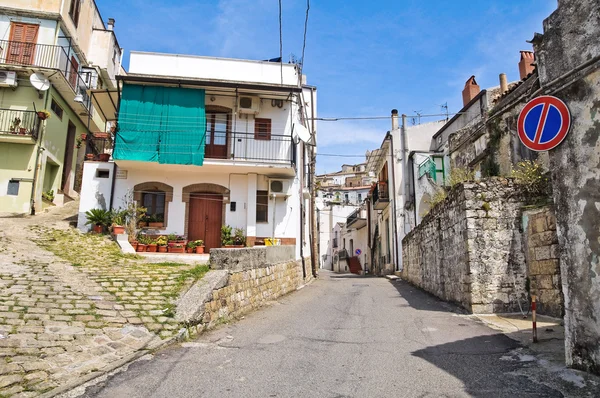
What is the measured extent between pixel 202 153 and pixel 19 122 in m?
9.31

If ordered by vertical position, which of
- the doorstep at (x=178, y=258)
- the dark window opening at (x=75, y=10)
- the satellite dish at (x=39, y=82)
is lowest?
the doorstep at (x=178, y=258)

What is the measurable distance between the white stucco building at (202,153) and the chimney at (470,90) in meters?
10.4

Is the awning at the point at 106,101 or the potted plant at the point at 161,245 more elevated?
the awning at the point at 106,101

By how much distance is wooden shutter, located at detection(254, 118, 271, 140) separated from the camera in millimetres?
17250

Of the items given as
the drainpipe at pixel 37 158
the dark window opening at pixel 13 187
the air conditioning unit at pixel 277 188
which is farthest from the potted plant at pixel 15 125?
the air conditioning unit at pixel 277 188

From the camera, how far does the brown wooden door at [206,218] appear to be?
1666 centimetres

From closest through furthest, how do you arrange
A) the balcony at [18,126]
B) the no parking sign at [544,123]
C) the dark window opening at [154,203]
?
the no parking sign at [544,123]
the dark window opening at [154,203]
the balcony at [18,126]

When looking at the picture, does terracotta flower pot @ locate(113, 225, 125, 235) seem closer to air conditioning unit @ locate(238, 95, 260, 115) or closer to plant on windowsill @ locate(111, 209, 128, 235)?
plant on windowsill @ locate(111, 209, 128, 235)

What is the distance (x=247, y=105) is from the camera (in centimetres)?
1703

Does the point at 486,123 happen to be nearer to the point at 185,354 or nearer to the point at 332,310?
the point at 332,310

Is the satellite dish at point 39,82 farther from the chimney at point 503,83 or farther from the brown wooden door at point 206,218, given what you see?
the chimney at point 503,83

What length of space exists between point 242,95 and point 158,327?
1235 cm

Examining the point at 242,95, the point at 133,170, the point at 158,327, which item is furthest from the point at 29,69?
the point at 158,327

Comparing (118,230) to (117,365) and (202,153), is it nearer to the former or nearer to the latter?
(202,153)
